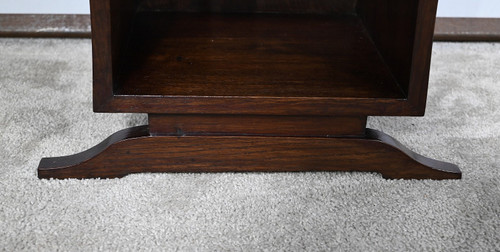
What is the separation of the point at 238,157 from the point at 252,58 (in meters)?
0.14

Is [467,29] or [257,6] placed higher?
[257,6]

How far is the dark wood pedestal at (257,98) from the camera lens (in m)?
0.76

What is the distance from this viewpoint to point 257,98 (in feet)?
2.51

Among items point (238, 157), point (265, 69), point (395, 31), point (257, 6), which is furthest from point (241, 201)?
point (257, 6)

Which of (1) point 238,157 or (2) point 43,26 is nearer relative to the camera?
(1) point 238,157

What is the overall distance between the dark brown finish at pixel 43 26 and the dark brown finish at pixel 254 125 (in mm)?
550

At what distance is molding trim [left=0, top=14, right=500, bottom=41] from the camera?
4.18 feet

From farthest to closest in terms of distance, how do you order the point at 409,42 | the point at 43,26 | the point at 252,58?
1. the point at 43,26
2. the point at 252,58
3. the point at 409,42

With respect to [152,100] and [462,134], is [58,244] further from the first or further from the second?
[462,134]

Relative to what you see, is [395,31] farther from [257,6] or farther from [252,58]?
[257,6]

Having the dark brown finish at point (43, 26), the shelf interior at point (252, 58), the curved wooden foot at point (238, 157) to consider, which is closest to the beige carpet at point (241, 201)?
the curved wooden foot at point (238, 157)

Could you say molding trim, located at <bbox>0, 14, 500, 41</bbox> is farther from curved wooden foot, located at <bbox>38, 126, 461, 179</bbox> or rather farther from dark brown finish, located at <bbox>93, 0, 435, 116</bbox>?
curved wooden foot, located at <bbox>38, 126, 461, 179</bbox>

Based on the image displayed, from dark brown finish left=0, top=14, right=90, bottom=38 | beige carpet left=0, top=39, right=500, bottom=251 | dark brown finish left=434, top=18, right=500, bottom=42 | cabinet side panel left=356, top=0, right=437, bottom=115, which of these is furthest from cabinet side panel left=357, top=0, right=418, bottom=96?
dark brown finish left=0, top=14, right=90, bottom=38

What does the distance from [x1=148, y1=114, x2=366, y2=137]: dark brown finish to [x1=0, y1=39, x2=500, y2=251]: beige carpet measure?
0.05 meters
